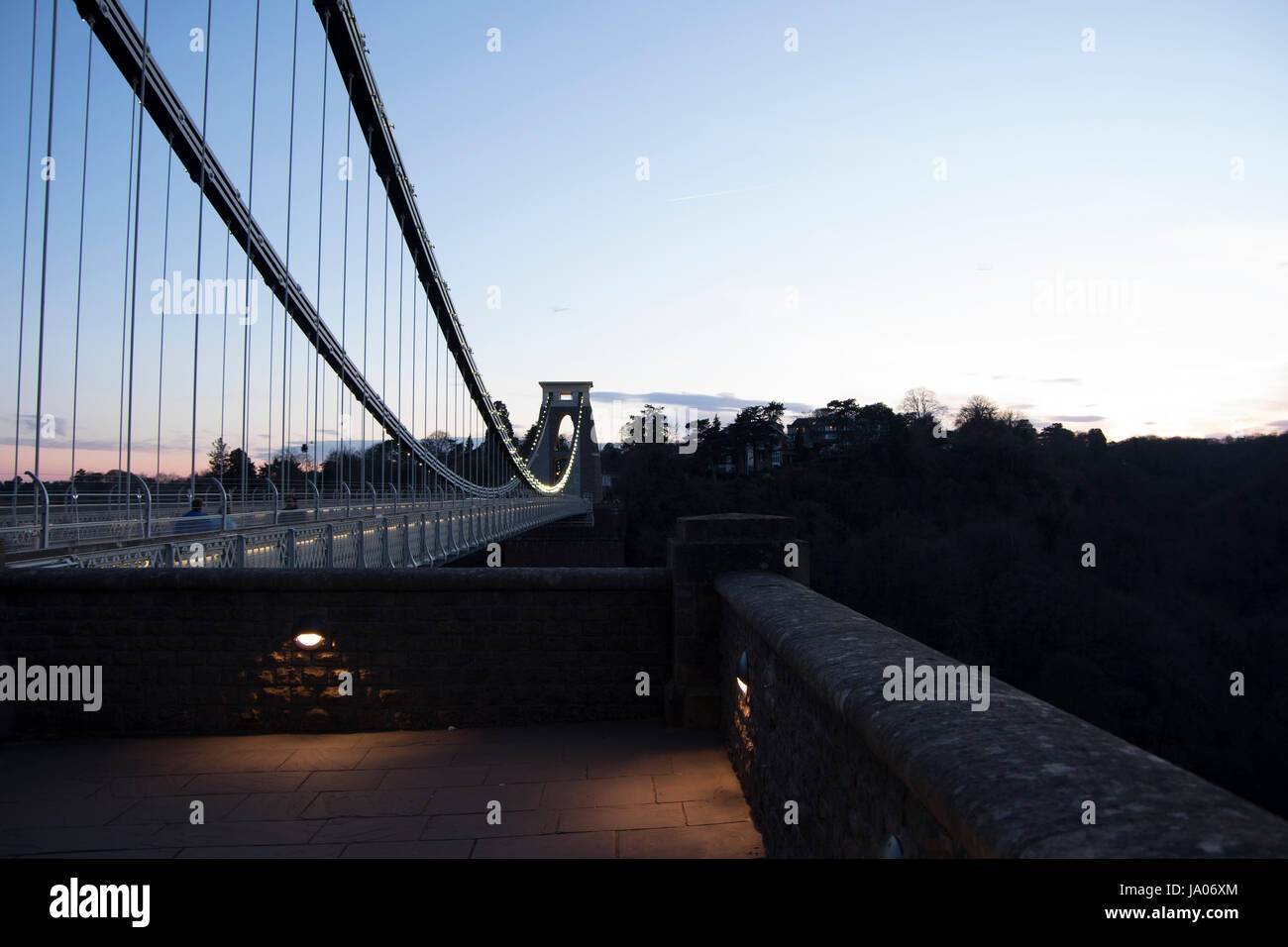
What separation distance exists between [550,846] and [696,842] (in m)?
0.69

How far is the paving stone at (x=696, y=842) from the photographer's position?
12.6 ft

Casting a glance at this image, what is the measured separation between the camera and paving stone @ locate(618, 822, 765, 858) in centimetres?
384

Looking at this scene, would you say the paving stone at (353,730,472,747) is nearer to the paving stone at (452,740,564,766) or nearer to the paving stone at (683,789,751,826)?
the paving stone at (452,740,564,766)

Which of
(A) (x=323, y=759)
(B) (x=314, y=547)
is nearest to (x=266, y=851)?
(A) (x=323, y=759)

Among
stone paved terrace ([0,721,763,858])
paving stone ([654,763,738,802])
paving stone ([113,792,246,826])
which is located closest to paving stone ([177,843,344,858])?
stone paved terrace ([0,721,763,858])

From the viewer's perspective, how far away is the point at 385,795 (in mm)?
4660

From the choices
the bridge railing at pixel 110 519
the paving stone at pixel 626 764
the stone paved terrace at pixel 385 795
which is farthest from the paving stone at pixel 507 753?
the bridge railing at pixel 110 519

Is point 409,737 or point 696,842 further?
point 409,737

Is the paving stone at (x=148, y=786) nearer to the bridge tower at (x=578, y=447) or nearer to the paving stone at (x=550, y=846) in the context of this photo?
the paving stone at (x=550, y=846)

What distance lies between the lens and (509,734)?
225 inches

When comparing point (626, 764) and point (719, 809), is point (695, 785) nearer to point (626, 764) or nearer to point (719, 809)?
point (719, 809)

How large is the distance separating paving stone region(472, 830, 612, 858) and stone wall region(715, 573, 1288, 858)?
792mm

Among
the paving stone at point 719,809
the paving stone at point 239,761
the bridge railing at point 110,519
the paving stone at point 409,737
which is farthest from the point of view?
the bridge railing at point 110,519
